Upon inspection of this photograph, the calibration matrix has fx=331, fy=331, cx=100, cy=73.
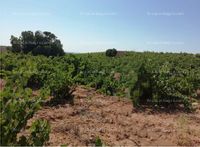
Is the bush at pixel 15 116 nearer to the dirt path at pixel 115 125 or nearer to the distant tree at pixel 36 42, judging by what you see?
the dirt path at pixel 115 125

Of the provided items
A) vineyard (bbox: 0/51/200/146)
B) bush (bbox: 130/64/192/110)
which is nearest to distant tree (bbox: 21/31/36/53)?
vineyard (bbox: 0/51/200/146)

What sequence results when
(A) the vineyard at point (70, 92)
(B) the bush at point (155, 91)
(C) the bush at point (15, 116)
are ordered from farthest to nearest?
(B) the bush at point (155, 91)
(A) the vineyard at point (70, 92)
(C) the bush at point (15, 116)

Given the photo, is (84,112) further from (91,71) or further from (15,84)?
(91,71)

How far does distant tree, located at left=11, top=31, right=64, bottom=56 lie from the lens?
112ft

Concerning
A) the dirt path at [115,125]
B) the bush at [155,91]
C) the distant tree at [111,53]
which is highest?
the distant tree at [111,53]

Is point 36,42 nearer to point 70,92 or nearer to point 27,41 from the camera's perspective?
point 27,41

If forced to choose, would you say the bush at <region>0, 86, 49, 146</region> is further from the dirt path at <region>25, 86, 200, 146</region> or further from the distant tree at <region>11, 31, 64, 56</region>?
the distant tree at <region>11, 31, 64, 56</region>

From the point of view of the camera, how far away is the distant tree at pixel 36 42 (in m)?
34.1

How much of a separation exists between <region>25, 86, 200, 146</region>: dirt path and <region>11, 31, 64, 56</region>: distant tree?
1026 inches

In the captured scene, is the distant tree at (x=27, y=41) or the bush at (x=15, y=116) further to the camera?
→ the distant tree at (x=27, y=41)

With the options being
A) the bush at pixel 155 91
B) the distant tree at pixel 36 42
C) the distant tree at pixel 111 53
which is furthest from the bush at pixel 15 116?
the distant tree at pixel 111 53

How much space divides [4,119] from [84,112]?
4204 millimetres

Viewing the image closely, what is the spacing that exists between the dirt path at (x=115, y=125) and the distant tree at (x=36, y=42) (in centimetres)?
2605

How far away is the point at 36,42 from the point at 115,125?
29320mm
